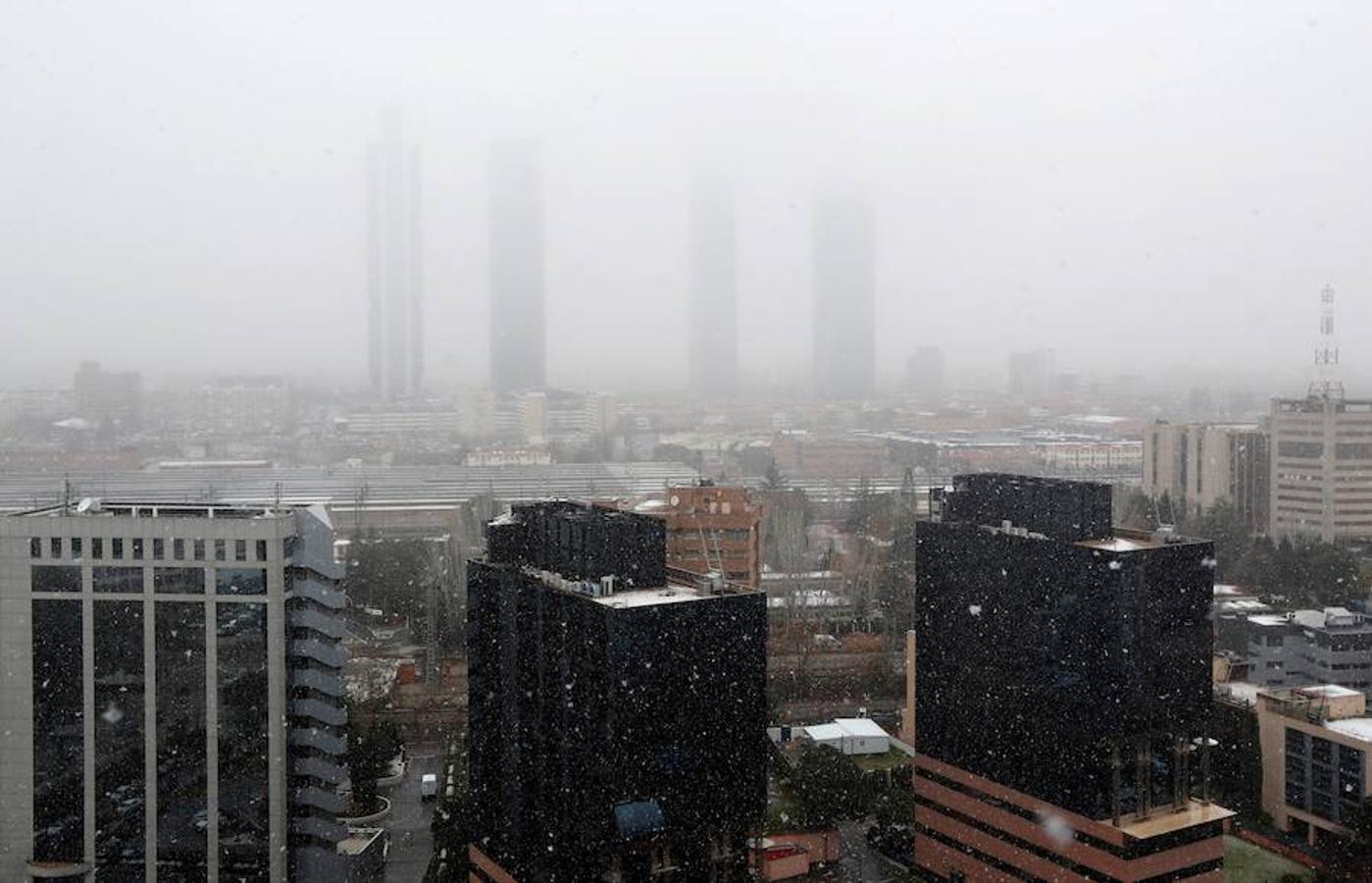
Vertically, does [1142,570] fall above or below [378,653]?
above

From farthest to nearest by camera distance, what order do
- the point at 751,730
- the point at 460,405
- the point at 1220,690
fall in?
the point at 460,405
the point at 1220,690
the point at 751,730

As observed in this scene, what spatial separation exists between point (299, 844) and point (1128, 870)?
9.73ft

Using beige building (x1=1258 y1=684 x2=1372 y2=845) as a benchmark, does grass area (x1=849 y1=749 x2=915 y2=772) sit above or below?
below

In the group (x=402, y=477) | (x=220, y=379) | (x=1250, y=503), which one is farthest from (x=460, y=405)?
(x=1250, y=503)

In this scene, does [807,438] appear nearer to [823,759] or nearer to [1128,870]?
[823,759]

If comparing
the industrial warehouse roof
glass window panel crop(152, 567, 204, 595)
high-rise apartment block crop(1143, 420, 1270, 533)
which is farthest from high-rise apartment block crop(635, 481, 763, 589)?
high-rise apartment block crop(1143, 420, 1270, 533)

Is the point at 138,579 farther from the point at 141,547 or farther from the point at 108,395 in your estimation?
the point at 108,395

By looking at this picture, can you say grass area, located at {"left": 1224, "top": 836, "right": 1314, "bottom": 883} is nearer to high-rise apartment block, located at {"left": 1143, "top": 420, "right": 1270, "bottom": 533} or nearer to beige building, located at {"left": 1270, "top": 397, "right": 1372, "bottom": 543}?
high-rise apartment block, located at {"left": 1143, "top": 420, "right": 1270, "bottom": 533}

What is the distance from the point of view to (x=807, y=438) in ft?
54.6

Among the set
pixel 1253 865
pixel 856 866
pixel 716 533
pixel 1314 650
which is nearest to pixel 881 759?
pixel 856 866

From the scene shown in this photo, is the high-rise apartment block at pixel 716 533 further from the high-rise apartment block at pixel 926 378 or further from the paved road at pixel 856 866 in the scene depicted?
the high-rise apartment block at pixel 926 378

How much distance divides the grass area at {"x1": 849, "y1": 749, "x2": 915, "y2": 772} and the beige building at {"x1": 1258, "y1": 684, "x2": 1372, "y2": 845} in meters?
1.89

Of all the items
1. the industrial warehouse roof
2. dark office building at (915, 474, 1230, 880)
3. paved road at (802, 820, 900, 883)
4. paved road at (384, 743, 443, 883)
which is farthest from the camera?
the industrial warehouse roof

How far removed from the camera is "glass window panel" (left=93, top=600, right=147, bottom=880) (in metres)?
4.11
